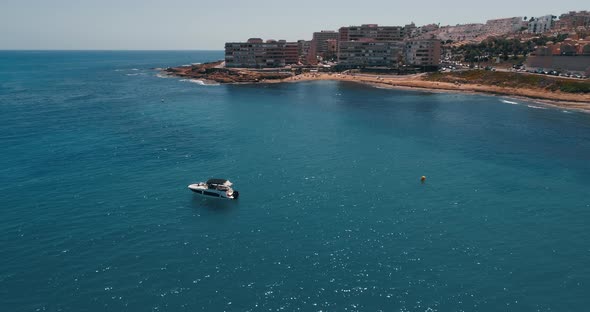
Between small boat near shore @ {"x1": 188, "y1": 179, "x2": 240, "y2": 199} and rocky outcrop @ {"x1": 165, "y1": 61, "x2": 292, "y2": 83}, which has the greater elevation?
rocky outcrop @ {"x1": 165, "y1": 61, "x2": 292, "y2": 83}

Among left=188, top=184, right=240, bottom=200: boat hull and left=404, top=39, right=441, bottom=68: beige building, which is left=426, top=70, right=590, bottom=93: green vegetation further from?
left=188, top=184, right=240, bottom=200: boat hull

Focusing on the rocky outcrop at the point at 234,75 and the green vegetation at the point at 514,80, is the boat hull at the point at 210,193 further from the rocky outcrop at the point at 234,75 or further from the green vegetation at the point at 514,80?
the rocky outcrop at the point at 234,75

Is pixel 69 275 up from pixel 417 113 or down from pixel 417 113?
down

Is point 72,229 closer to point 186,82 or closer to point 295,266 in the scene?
point 295,266

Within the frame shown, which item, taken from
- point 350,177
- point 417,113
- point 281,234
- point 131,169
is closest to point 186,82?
point 417,113

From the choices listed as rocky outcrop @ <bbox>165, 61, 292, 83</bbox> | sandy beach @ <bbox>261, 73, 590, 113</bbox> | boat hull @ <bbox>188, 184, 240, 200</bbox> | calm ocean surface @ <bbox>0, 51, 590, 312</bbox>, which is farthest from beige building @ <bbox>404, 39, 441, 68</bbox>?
boat hull @ <bbox>188, 184, 240, 200</bbox>

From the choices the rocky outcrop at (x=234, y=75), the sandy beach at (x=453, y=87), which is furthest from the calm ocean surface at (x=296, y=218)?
the rocky outcrop at (x=234, y=75)
